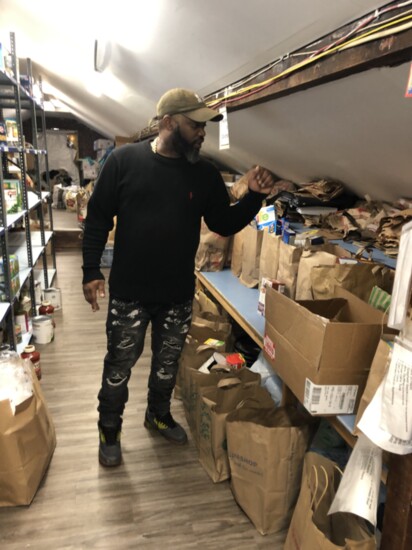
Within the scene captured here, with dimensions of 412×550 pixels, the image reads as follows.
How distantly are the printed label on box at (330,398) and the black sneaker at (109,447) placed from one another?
1.00 m

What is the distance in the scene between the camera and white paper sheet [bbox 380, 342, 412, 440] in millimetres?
880

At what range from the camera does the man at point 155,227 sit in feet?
5.13

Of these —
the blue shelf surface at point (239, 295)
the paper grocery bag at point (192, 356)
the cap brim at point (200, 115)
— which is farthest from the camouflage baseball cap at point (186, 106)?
the paper grocery bag at point (192, 356)

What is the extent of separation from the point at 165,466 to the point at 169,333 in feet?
1.95

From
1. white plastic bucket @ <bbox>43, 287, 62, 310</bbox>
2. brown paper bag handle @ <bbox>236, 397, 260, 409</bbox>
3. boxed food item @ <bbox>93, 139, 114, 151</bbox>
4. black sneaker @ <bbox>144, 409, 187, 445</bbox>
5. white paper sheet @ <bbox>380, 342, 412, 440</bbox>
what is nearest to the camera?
white paper sheet @ <bbox>380, 342, 412, 440</bbox>

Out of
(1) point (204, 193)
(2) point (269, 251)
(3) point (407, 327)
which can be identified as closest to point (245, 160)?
(2) point (269, 251)

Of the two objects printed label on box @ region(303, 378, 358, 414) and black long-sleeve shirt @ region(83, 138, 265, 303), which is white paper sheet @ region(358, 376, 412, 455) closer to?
printed label on box @ region(303, 378, 358, 414)

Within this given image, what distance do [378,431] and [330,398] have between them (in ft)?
0.84

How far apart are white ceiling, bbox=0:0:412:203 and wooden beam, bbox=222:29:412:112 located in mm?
62

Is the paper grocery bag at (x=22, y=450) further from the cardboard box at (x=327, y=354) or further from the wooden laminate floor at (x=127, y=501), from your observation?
the cardboard box at (x=327, y=354)

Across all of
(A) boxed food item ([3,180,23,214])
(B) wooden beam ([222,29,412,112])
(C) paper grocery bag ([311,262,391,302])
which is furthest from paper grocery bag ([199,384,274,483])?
(A) boxed food item ([3,180,23,214])

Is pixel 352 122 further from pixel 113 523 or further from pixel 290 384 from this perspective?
pixel 113 523

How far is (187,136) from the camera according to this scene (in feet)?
5.12

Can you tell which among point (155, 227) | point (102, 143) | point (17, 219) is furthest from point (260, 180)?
point (102, 143)
